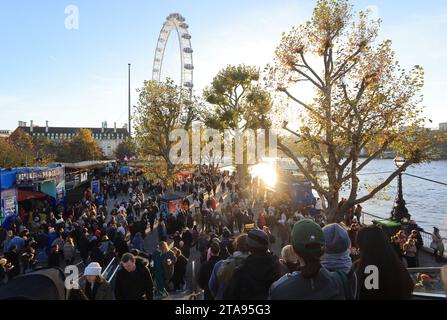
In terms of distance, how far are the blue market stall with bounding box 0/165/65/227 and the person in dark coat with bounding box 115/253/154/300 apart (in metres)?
15.0

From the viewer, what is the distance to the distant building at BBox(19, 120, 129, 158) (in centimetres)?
15138

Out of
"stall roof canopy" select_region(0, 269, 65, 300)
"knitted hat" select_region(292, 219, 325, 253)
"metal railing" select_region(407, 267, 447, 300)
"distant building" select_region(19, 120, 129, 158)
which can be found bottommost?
"metal railing" select_region(407, 267, 447, 300)

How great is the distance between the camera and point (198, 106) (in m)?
31.5

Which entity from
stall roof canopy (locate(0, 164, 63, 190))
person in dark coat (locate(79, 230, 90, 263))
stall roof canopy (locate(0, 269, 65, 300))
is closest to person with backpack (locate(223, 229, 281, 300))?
stall roof canopy (locate(0, 269, 65, 300))

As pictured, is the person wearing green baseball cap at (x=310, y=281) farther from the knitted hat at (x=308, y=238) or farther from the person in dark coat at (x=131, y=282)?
the person in dark coat at (x=131, y=282)

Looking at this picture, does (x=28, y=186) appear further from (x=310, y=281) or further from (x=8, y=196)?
(x=310, y=281)

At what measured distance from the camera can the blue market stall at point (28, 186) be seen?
18.4 m

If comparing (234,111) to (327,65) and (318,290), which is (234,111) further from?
(318,290)

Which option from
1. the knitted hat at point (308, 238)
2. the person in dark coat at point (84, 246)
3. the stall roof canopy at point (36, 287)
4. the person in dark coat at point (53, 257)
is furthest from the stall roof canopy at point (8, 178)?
the knitted hat at point (308, 238)

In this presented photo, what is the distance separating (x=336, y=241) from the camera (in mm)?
3490

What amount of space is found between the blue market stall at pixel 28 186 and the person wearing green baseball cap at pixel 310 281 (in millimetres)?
18521

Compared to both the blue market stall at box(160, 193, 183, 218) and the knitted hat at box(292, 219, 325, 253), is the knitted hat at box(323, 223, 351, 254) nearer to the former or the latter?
the knitted hat at box(292, 219, 325, 253)

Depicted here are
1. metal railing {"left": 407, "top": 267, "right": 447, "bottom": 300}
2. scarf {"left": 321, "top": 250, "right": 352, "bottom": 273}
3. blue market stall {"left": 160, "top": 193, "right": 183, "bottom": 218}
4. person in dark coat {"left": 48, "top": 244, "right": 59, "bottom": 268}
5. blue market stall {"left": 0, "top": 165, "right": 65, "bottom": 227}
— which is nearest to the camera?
scarf {"left": 321, "top": 250, "right": 352, "bottom": 273}

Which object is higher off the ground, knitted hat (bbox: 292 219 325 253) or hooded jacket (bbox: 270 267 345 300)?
knitted hat (bbox: 292 219 325 253)
